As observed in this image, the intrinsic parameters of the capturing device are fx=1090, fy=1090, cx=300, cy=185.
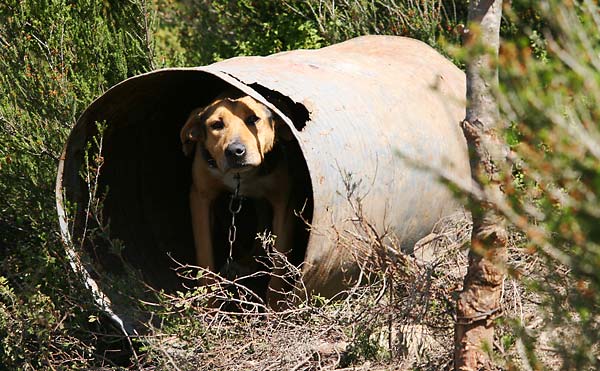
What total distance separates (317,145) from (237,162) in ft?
2.53

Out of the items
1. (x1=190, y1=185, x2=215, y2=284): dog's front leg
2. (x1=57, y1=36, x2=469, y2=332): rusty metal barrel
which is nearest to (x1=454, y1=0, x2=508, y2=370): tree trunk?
(x1=57, y1=36, x2=469, y2=332): rusty metal barrel

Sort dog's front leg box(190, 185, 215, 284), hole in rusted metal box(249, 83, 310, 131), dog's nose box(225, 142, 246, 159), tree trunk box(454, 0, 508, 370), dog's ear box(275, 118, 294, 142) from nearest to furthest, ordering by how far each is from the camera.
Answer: tree trunk box(454, 0, 508, 370) → dog's nose box(225, 142, 246, 159) → hole in rusted metal box(249, 83, 310, 131) → dog's ear box(275, 118, 294, 142) → dog's front leg box(190, 185, 215, 284)

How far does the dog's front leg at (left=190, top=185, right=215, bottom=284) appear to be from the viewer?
21.6ft

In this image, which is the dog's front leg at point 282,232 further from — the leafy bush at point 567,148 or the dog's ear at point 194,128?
the leafy bush at point 567,148

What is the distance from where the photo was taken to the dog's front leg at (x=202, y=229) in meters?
6.58

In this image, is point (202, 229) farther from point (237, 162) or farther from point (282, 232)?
point (237, 162)

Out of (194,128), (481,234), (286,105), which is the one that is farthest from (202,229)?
(481,234)

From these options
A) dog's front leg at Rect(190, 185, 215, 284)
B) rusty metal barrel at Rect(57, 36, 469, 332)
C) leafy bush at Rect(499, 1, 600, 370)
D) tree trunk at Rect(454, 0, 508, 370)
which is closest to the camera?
leafy bush at Rect(499, 1, 600, 370)

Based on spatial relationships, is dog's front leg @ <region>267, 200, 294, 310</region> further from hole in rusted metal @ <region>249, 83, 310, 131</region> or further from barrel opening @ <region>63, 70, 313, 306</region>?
hole in rusted metal @ <region>249, 83, 310, 131</region>

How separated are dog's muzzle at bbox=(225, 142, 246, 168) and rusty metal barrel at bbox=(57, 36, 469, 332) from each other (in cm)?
31

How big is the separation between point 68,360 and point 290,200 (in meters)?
1.70

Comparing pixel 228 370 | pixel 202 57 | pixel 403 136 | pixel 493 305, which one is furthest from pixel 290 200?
pixel 202 57

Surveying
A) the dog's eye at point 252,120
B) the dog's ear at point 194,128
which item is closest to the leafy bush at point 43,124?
the dog's ear at point 194,128

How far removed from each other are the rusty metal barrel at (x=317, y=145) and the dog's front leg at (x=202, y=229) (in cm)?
32
